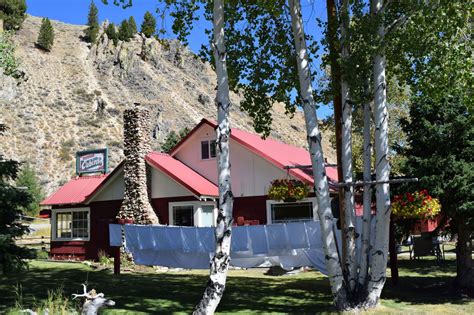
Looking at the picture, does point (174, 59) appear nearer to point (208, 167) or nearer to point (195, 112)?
point (195, 112)

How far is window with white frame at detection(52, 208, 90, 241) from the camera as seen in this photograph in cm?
2367

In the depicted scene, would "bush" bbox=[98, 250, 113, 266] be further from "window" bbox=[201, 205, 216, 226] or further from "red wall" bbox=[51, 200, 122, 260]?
"window" bbox=[201, 205, 216, 226]

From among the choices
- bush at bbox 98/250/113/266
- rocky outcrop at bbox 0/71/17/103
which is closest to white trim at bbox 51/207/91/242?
bush at bbox 98/250/113/266

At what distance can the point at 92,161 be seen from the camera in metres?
25.9

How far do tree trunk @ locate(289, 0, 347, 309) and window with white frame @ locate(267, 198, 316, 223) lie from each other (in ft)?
34.3

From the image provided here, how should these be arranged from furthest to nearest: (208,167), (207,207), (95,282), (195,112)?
(195,112) → (208,167) → (207,207) → (95,282)

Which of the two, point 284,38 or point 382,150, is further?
point 284,38

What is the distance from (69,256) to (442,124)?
60.3 feet

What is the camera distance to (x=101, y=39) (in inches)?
3354

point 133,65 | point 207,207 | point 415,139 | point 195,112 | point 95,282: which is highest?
point 133,65

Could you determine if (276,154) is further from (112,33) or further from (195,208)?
(112,33)

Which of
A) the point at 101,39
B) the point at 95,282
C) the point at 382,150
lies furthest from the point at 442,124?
the point at 101,39

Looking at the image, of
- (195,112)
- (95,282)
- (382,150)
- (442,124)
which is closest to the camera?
(382,150)

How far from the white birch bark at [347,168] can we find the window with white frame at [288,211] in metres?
9.88
